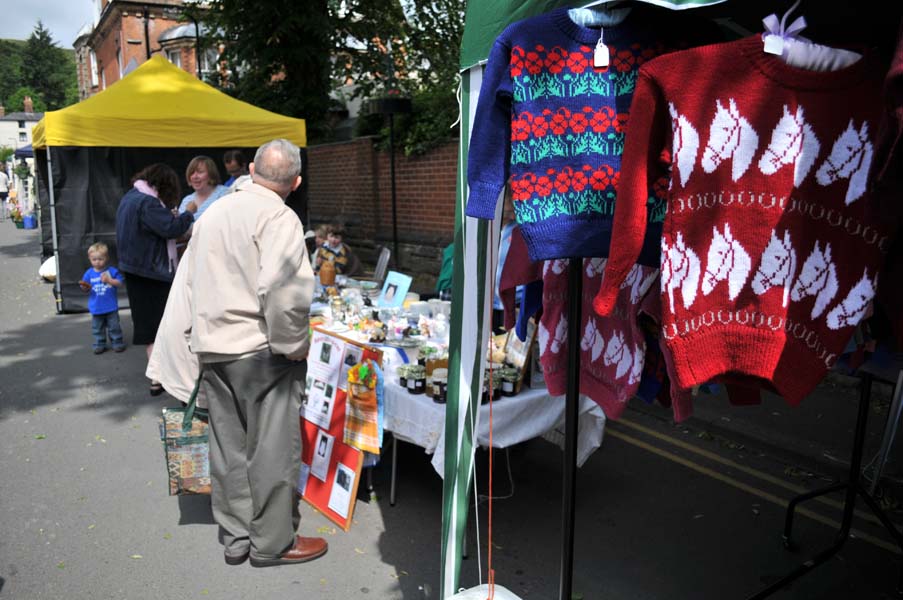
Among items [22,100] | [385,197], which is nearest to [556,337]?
[385,197]

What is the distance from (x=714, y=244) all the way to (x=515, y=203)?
1.87 feet

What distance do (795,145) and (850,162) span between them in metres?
0.12

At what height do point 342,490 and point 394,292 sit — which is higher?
point 394,292

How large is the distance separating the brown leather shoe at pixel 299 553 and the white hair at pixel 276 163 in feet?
6.25

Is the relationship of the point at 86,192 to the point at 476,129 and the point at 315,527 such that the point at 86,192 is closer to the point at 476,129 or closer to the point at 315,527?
the point at 315,527

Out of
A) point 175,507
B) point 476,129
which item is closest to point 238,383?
point 175,507

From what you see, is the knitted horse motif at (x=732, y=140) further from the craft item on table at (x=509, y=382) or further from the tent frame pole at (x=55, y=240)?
the tent frame pole at (x=55, y=240)

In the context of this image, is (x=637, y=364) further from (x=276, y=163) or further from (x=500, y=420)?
(x=276, y=163)

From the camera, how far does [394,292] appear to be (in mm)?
5762

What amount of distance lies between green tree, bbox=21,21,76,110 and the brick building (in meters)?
42.4

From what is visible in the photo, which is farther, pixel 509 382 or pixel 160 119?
pixel 160 119

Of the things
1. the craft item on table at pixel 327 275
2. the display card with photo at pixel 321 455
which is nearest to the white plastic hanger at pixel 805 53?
the display card with photo at pixel 321 455

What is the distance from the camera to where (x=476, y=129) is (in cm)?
204

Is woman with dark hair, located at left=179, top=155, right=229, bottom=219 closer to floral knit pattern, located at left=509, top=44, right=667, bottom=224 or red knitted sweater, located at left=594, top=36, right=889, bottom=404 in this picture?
floral knit pattern, located at left=509, top=44, right=667, bottom=224
